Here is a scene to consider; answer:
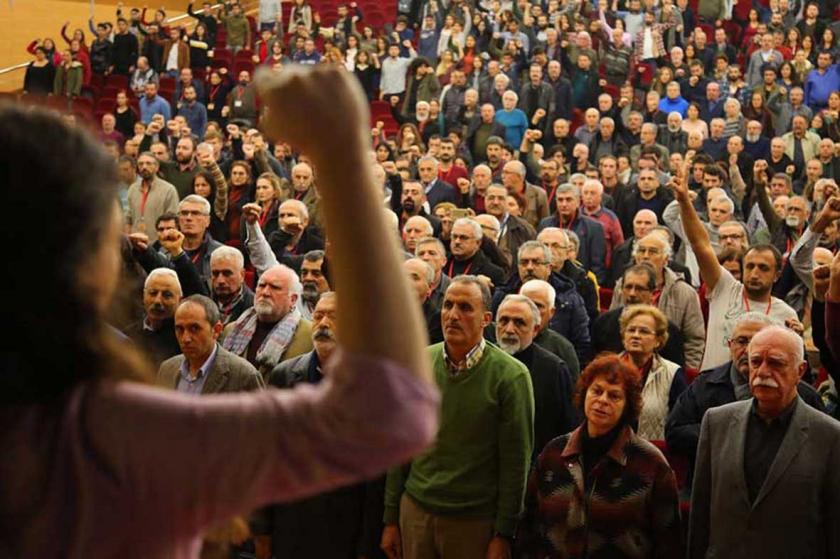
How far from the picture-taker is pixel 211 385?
13.7 feet

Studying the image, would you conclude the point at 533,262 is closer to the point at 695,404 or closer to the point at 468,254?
the point at 468,254

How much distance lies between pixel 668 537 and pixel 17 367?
3031 millimetres

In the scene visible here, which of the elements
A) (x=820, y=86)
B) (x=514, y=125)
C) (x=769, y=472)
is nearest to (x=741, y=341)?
(x=769, y=472)

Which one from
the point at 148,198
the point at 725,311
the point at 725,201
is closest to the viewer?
the point at 725,311

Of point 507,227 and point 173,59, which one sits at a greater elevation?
point 507,227

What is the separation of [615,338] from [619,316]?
13 cm

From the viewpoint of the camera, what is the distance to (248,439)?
0.76 metres

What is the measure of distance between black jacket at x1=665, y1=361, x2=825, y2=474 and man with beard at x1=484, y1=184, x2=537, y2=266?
3.19 metres

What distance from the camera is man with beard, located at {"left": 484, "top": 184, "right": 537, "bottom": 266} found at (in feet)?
25.5

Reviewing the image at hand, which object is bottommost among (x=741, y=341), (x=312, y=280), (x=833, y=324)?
(x=312, y=280)

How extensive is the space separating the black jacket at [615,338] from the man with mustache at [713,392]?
0.92 meters

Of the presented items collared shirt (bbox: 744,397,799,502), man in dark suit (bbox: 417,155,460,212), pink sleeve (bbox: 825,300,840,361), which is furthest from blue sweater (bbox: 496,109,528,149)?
pink sleeve (bbox: 825,300,840,361)

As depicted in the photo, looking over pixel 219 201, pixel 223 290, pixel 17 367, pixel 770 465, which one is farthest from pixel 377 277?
pixel 219 201

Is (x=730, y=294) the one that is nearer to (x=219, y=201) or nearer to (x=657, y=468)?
(x=657, y=468)
